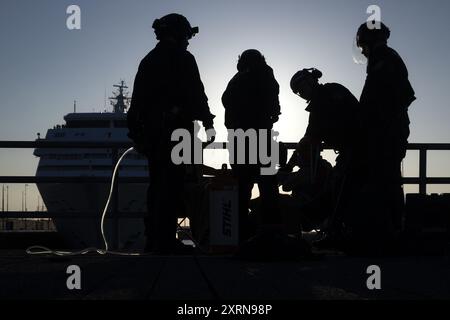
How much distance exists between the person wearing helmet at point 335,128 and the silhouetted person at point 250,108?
40cm

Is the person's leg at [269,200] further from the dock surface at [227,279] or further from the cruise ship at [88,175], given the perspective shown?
the cruise ship at [88,175]

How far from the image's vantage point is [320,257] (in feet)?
16.0

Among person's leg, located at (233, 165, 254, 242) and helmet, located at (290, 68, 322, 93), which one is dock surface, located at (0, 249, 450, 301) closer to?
person's leg, located at (233, 165, 254, 242)

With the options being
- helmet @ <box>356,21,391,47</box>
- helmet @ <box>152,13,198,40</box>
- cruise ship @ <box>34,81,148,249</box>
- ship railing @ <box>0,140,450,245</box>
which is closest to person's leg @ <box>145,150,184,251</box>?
helmet @ <box>152,13,198,40</box>

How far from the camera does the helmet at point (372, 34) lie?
5590mm

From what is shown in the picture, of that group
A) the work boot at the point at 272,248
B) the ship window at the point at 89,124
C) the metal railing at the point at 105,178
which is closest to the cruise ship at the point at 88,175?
the ship window at the point at 89,124

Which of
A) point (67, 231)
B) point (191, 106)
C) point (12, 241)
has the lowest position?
point (67, 231)

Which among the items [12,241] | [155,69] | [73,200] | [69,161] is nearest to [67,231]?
[73,200]

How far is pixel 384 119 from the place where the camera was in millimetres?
5484

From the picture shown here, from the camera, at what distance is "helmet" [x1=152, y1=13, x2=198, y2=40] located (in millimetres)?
5926

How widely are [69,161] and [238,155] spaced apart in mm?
30980

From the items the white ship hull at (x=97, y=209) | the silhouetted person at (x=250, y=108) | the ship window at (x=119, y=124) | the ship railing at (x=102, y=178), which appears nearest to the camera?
the silhouetted person at (x=250, y=108)
